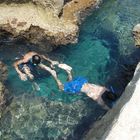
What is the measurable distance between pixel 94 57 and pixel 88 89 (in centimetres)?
241

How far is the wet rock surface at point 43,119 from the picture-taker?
1150 centimetres

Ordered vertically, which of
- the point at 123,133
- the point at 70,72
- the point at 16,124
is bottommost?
the point at 16,124

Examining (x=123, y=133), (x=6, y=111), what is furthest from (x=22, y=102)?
(x=123, y=133)

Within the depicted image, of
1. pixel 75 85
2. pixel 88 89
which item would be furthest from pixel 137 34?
pixel 75 85

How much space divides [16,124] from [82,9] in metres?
6.82

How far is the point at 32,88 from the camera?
519 inches

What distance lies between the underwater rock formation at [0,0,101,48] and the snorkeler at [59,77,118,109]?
8.59ft

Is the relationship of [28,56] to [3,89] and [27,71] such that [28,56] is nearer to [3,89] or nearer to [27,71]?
[27,71]

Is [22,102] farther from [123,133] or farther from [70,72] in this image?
[123,133]

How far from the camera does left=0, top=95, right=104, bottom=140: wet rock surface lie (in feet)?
37.7

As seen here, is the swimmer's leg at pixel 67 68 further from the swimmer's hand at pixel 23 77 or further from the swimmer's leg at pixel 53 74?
the swimmer's hand at pixel 23 77

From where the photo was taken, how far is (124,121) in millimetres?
8312

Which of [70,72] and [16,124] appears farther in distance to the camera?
[70,72]

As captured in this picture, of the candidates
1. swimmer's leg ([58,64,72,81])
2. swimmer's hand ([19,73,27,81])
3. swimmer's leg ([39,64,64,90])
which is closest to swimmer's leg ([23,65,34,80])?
swimmer's hand ([19,73,27,81])
